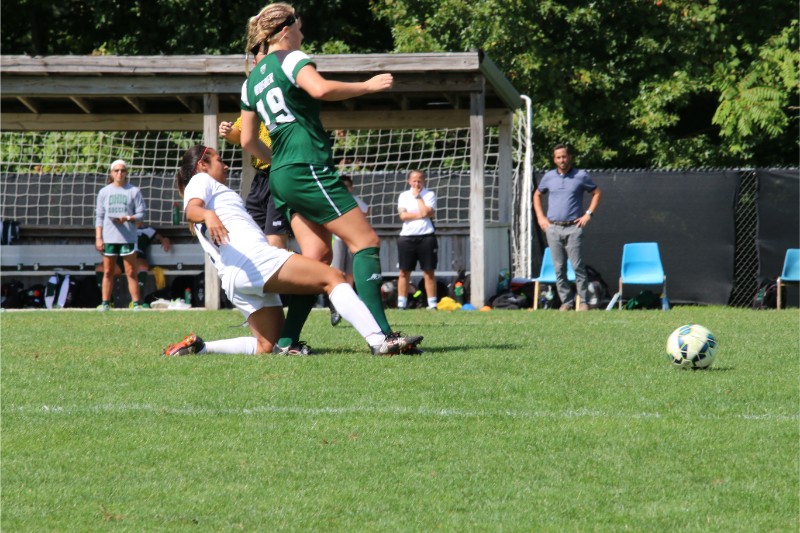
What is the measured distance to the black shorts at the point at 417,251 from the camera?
1545 cm

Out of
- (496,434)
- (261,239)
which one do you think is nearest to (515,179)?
(261,239)

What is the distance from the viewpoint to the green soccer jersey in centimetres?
718

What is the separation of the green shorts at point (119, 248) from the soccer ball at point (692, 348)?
967cm

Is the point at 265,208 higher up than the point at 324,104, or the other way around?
the point at 324,104

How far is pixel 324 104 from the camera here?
17.3 meters

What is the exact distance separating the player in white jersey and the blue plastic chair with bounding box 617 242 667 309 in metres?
9.41

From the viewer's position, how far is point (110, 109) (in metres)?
18.0

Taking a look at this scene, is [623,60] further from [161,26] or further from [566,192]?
[161,26]

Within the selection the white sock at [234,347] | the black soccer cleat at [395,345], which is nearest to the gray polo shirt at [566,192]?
the white sock at [234,347]

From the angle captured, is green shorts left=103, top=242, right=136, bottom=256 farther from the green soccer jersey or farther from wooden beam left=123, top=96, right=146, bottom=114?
the green soccer jersey

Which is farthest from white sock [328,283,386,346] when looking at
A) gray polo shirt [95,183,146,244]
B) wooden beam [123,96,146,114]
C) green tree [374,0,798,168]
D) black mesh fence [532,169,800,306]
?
green tree [374,0,798,168]

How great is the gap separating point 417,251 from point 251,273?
8.24 m

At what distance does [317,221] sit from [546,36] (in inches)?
681

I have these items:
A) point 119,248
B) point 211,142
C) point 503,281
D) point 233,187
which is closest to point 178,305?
point 119,248
